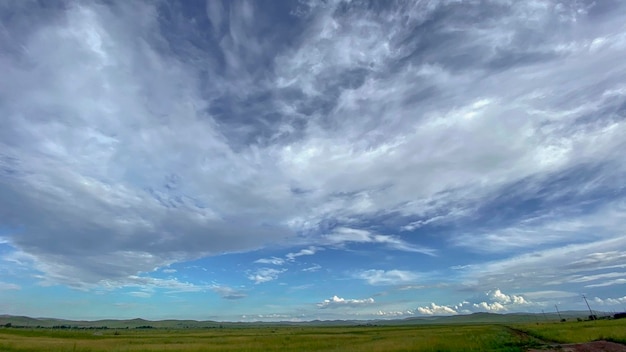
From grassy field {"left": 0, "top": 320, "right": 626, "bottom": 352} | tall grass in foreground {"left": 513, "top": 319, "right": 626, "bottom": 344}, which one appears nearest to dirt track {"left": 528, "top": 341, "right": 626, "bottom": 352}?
grassy field {"left": 0, "top": 320, "right": 626, "bottom": 352}

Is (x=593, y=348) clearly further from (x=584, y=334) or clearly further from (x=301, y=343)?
(x=301, y=343)

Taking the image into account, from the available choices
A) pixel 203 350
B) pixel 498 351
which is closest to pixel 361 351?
pixel 498 351

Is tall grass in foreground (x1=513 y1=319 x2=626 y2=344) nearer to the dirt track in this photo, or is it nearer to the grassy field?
the grassy field

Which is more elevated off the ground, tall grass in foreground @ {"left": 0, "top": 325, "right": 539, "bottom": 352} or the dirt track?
tall grass in foreground @ {"left": 0, "top": 325, "right": 539, "bottom": 352}

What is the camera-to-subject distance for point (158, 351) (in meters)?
41.9

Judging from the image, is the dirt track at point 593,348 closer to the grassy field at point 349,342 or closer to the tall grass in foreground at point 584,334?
the grassy field at point 349,342

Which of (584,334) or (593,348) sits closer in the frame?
(593,348)

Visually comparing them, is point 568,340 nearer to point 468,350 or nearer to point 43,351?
point 468,350

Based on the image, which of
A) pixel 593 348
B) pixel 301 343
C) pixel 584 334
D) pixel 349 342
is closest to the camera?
pixel 593 348

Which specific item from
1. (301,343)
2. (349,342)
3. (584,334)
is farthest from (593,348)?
(301,343)

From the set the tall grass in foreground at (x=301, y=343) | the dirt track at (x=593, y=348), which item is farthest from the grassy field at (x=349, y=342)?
the dirt track at (x=593, y=348)

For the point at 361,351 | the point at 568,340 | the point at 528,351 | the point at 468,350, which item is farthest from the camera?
the point at 568,340

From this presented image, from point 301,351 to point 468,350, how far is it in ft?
53.1

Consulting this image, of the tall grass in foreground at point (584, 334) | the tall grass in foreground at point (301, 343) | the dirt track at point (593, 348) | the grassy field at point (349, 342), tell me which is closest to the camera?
the dirt track at point (593, 348)
